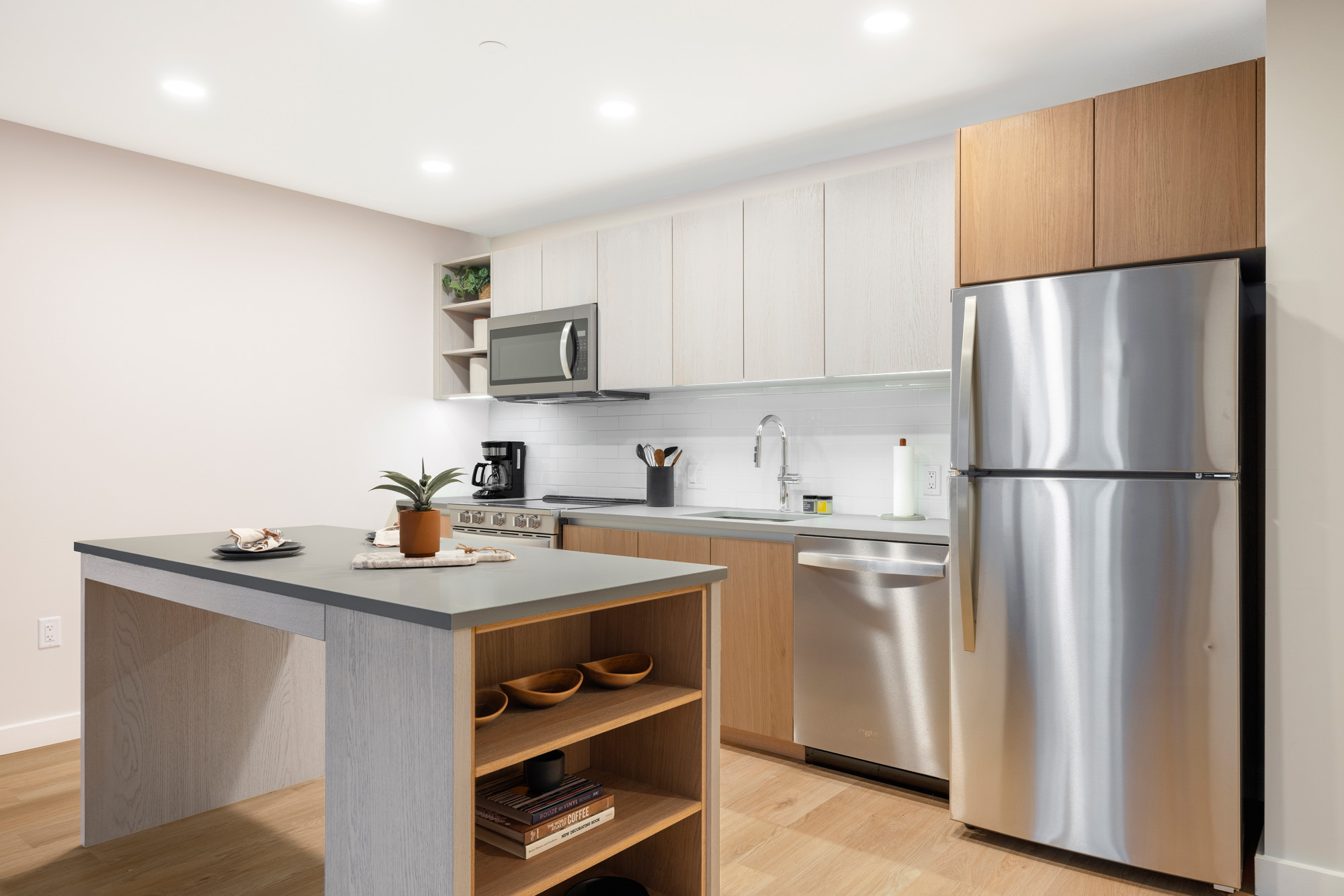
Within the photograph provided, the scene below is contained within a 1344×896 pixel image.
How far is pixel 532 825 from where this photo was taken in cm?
164

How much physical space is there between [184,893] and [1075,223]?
3.11 metres

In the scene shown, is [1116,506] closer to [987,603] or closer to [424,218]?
[987,603]

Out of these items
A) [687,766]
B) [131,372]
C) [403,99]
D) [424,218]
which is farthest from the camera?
[424,218]

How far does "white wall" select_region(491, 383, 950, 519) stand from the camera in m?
3.42

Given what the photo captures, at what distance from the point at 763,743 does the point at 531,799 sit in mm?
1755

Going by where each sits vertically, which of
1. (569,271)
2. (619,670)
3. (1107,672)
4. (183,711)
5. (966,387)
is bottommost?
(183,711)

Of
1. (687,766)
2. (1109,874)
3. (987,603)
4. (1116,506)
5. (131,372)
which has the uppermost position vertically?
(131,372)

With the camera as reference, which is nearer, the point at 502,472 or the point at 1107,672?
the point at 1107,672

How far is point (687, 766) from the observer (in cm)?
187

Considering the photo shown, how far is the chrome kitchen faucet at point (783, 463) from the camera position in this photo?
366cm

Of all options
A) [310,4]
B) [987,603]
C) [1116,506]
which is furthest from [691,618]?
[310,4]

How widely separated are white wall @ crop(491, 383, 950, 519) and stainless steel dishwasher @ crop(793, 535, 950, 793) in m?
0.58

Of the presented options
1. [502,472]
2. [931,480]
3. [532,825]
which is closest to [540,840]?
[532,825]

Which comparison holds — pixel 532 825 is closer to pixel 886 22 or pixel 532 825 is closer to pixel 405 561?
pixel 405 561
